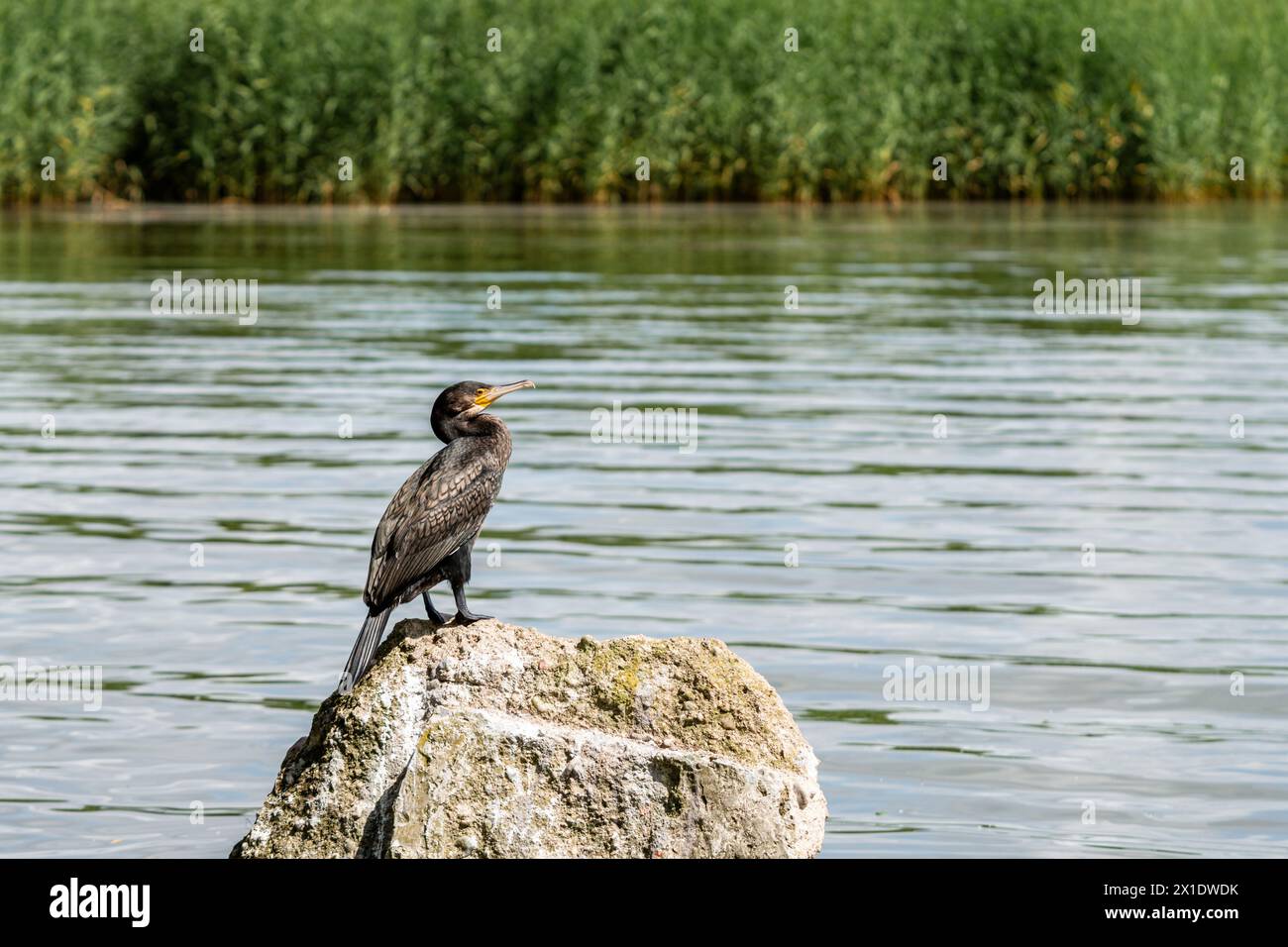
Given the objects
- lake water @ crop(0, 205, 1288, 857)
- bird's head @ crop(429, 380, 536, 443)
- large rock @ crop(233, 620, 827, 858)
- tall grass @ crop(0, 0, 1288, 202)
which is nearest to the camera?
large rock @ crop(233, 620, 827, 858)

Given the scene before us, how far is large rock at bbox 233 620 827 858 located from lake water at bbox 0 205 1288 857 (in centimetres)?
89

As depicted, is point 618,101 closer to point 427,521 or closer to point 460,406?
point 460,406

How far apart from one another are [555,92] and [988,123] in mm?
6691

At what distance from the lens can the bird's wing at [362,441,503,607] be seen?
678 cm

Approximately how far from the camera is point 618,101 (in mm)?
34781

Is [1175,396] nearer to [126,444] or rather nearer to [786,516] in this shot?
[786,516]

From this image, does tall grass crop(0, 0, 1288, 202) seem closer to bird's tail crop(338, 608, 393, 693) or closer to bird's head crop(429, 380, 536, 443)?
bird's head crop(429, 380, 536, 443)

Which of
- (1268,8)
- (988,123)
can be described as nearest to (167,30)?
(988,123)

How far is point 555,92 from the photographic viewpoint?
35.0 meters

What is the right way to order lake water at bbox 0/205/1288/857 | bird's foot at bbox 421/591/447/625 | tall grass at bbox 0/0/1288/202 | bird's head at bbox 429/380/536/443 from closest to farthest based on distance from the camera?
bird's foot at bbox 421/591/447/625, bird's head at bbox 429/380/536/443, lake water at bbox 0/205/1288/857, tall grass at bbox 0/0/1288/202

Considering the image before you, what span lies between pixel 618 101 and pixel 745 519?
887 inches

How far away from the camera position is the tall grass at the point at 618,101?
113ft

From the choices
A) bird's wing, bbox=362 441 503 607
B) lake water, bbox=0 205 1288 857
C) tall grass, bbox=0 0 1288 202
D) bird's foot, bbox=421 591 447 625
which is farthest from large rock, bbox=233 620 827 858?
tall grass, bbox=0 0 1288 202

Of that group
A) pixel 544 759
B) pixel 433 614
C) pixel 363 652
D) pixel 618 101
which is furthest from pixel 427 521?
pixel 618 101
